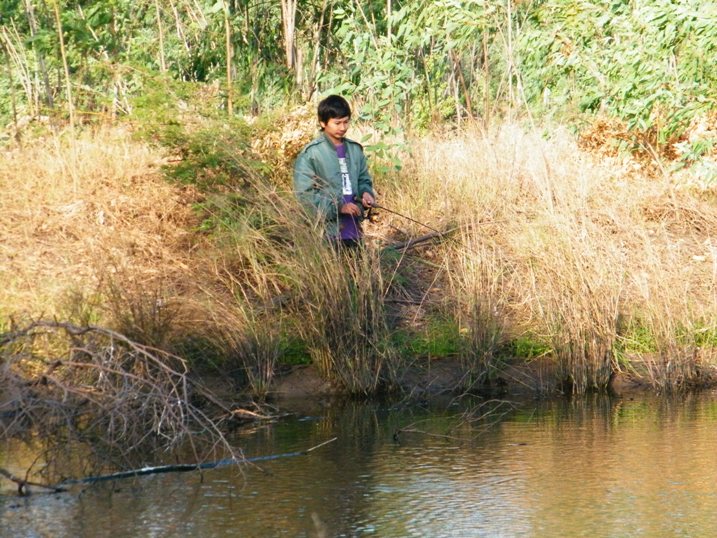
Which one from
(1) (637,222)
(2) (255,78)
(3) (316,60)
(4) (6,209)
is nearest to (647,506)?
(1) (637,222)

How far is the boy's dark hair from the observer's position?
Result: 863cm

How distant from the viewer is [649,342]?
9.12 metres

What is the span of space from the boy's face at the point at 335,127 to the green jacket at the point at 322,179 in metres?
0.05

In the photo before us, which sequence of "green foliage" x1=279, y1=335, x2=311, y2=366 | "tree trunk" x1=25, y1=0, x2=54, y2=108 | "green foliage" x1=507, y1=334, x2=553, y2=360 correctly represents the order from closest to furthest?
"green foliage" x1=279, y1=335, x2=311, y2=366, "green foliage" x1=507, y1=334, x2=553, y2=360, "tree trunk" x1=25, y1=0, x2=54, y2=108

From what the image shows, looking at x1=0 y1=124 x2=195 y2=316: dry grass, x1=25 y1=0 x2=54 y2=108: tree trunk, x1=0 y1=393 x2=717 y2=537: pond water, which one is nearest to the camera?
x1=0 y1=393 x2=717 y2=537: pond water

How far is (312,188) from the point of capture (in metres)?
8.74

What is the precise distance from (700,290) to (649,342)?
1338 mm

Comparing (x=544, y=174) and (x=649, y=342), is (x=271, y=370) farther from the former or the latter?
(x=544, y=174)

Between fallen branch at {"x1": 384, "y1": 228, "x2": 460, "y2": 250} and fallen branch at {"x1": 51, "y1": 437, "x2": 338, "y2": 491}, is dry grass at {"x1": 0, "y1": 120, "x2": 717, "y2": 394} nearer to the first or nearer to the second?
fallen branch at {"x1": 384, "y1": 228, "x2": 460, "y2": 250}

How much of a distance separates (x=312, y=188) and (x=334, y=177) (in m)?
0.18

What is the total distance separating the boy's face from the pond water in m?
2.07

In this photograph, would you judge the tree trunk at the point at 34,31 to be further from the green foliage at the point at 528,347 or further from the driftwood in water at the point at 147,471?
the driftwood in water at the point at 147,471

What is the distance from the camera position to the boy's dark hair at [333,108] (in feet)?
28.3

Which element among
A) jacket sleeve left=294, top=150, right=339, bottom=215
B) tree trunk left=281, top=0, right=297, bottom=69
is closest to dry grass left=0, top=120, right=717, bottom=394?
jacket sleeve left=294, top=150, right=339, bottom=215
